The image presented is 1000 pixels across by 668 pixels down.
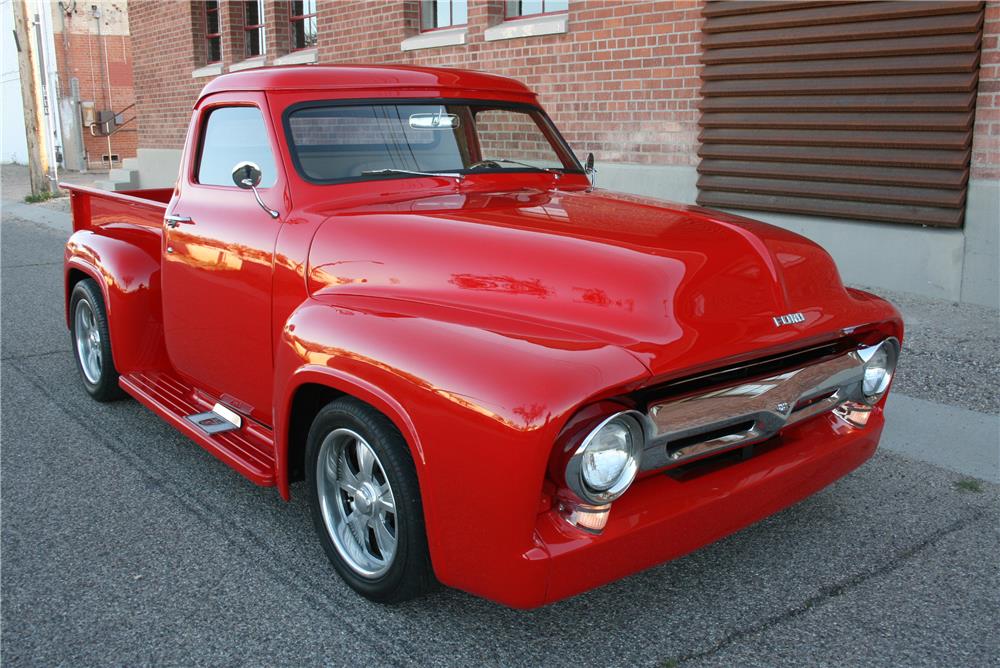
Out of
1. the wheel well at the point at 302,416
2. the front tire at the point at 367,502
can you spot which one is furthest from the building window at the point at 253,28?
the front tire at the point at 367,502

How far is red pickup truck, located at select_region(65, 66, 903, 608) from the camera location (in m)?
2.44

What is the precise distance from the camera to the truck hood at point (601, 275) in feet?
8.64

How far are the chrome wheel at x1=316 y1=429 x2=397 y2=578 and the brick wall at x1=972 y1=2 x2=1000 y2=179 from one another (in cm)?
547

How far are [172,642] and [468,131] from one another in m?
2.43

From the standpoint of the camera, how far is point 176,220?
13.7 feet

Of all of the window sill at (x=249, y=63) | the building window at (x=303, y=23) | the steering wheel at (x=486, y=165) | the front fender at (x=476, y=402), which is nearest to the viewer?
the front fender at (x=476, y=402)

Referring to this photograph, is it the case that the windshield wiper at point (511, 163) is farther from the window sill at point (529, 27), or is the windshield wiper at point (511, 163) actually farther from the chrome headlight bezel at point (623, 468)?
the window sill at point (529, 27)

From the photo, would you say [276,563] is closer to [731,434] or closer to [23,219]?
[731,434]

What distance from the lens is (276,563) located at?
3.31 meters

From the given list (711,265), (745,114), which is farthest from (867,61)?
(711,265)

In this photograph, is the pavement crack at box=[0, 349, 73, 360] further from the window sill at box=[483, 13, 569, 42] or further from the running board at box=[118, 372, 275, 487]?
the window sill at box=[483, 13, 569, 42]

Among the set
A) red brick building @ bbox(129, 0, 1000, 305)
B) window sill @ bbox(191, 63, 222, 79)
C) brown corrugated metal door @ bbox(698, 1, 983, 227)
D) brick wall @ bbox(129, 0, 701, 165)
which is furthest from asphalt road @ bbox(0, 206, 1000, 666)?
window sill @ bbox(191, 63, 222, 79)

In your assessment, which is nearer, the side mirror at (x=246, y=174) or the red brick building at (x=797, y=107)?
the side mirror at (x=246, y=174)

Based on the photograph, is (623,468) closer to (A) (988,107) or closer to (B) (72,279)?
(B) (72,279)
